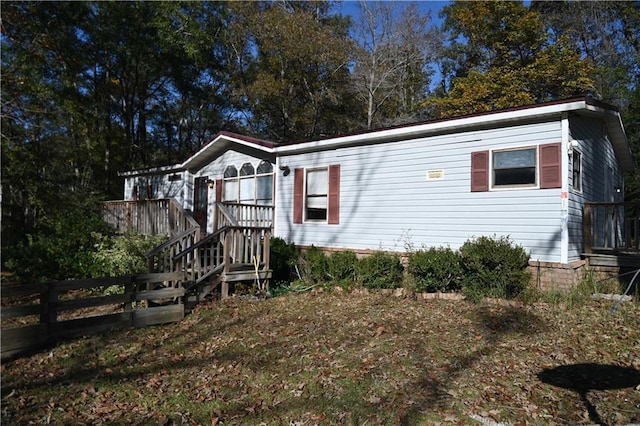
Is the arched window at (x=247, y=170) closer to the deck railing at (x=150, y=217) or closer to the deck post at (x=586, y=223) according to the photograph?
the deck railing at (x=150, y=217)

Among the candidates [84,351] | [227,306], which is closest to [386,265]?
[227,306]

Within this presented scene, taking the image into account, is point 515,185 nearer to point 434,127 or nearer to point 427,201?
point 427,201

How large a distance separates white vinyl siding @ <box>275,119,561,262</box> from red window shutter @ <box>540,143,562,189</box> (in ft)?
0.42

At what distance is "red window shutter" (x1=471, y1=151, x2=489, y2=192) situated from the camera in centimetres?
838

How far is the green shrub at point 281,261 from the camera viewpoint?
10133 millimetres

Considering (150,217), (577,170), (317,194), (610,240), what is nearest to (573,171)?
(577,170)

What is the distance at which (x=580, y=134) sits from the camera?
332 inches

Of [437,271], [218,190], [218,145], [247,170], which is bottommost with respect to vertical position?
[437,271]

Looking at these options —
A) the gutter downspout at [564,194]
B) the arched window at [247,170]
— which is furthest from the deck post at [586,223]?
the arched window at [247,170]

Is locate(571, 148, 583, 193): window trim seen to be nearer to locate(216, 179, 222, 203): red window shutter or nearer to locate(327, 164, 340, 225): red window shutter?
locate(327, 164, 340, 225): red window shutter

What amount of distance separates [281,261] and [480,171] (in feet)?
16.2

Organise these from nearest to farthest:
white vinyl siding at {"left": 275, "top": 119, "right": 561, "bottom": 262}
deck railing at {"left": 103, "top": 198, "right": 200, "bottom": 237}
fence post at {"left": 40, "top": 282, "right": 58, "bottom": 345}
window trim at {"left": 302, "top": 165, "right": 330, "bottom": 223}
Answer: fence post at {"left": 40, "top": 282, "right": 58, "bottom": 345}, white vinyl siding at {"left": 275, "top": 119, "right": 561, "bottom": 262}, deck railing at {"left": 103, "top": 198, "right": 200, "bottom": 237}, window trim at {"left": 302, "top": 165, "right": 330, "bottom": 223}

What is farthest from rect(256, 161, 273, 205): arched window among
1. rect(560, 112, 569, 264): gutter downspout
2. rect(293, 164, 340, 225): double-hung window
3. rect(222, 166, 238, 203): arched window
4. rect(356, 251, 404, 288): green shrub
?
rect(560, 112, 569, 264): gutter downspout

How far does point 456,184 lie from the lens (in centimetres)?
879
